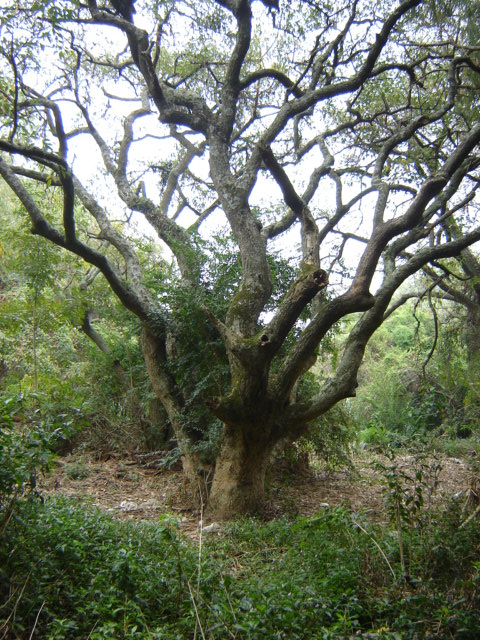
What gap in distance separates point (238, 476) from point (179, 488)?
1527 millimetres

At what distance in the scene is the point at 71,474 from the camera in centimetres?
789

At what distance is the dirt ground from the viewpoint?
6.34 meters

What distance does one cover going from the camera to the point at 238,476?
234 inches

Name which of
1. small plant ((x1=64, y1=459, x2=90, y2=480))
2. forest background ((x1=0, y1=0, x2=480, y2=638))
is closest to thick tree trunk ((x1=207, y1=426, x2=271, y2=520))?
forest background ((x1=0, y1=0, x2=480, y2=638))

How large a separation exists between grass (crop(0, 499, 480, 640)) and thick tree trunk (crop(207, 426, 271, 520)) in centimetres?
162

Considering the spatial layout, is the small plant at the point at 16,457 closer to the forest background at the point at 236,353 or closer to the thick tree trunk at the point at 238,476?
the forest background at the point at 236,353

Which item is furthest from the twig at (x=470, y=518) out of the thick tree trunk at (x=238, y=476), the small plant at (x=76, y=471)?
the small plant at (x=76, y=471)

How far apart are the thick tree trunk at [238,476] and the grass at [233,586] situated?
1.62 metres

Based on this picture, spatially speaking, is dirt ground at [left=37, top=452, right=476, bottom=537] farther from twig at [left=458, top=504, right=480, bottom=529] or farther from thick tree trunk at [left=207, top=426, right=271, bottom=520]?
→ twig at [left=458, top=504, right=480, bottom=529]

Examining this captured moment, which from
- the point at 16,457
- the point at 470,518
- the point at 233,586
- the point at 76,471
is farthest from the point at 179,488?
the point at 470,518

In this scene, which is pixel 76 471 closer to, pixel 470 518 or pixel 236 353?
pixel 236 353

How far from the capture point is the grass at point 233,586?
2.90 metres

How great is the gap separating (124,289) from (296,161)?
506 centimetres

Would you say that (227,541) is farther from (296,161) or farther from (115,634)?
(296,161)
